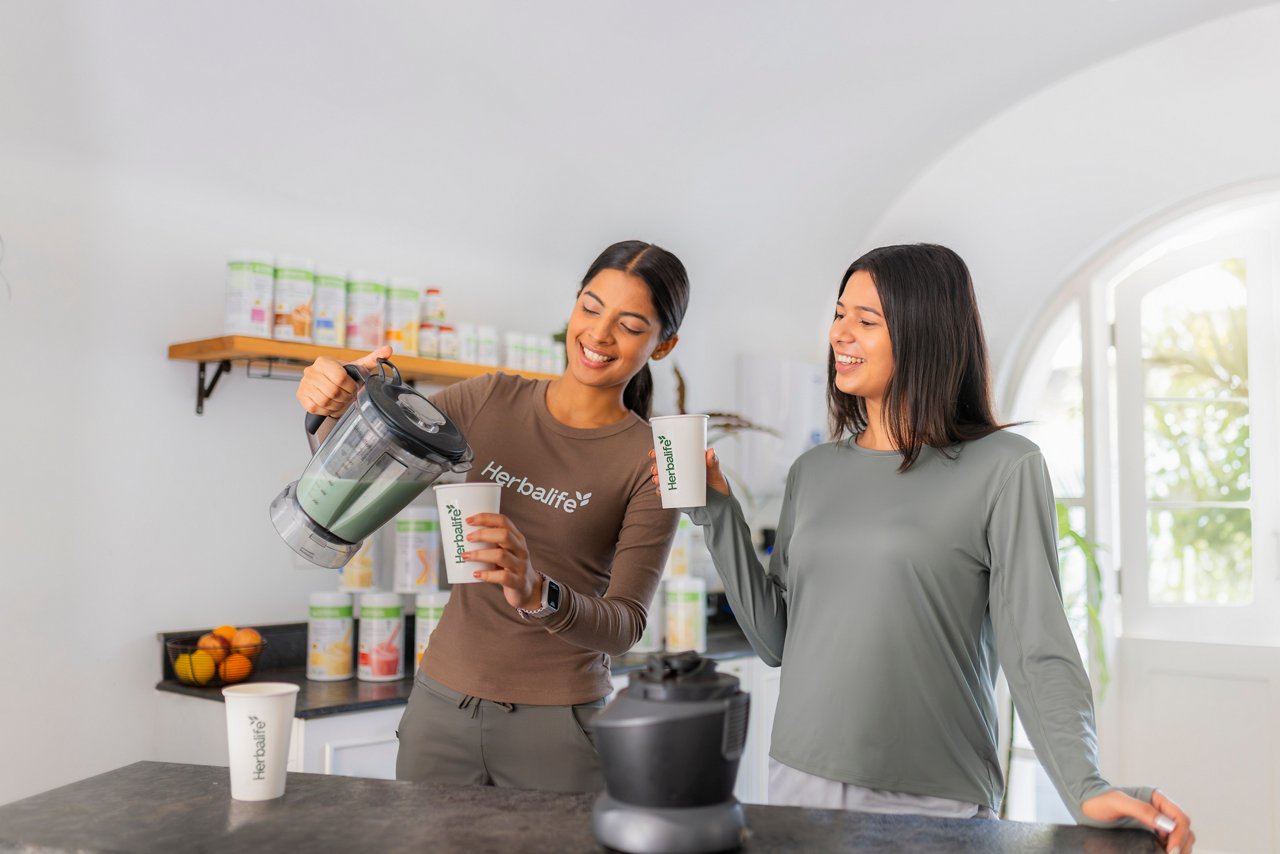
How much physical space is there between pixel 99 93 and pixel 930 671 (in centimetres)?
218

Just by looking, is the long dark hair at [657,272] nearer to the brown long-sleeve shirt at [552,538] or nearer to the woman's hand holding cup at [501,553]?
the brown long-sleeve shirt at [552,538]

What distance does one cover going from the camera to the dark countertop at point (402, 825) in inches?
43.5

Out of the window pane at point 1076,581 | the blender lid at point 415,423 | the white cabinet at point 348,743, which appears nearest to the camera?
the blender lid at point 415,423

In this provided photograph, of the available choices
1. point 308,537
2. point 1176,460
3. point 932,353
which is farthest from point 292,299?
point 1176,460

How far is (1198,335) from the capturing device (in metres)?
3.98

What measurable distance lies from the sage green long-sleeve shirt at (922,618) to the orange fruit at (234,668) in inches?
62.8

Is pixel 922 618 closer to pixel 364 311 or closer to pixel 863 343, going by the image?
pixel 863 343

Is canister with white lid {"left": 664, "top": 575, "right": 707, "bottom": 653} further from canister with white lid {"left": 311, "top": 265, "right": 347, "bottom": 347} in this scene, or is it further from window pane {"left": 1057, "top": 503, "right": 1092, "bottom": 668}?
window pane {"left": 1057, "top": 503, "right": 1092, "bottom": 668}

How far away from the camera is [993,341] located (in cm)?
428

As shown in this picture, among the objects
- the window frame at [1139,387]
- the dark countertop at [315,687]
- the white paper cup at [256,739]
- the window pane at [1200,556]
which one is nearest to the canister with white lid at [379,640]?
the dark countertop at [315,687]

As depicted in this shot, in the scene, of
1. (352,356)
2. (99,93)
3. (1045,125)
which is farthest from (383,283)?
(1045,125)

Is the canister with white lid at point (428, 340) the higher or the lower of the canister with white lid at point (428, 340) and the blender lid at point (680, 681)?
the higher

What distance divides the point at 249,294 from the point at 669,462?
147 centimetres

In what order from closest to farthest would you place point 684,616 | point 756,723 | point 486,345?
point 486,345 < point 684,616 < point 756,723
